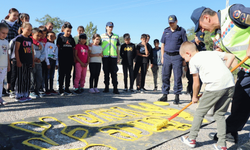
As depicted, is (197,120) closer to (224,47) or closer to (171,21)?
(224,47)

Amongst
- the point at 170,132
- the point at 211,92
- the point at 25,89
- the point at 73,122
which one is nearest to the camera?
the point at 211,92

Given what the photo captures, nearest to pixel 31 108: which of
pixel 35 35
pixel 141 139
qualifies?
pixel 35 35

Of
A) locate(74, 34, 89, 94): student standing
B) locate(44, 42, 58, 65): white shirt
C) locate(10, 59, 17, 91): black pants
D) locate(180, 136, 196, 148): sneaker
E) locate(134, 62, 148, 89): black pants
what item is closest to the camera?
locate(180, 136, 196, 148): sneaker

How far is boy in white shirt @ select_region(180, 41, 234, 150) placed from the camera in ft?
8.18

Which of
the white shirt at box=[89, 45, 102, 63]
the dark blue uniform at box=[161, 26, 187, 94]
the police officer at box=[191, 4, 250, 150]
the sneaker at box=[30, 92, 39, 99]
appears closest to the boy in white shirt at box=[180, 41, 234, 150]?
the police officer at box=[191, 4, 250, 150]

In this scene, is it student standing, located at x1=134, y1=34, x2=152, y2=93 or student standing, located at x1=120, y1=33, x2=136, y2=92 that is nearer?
student standing, located at x1=120, y1=33, x2=136, y2=92

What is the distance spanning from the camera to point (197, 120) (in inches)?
103

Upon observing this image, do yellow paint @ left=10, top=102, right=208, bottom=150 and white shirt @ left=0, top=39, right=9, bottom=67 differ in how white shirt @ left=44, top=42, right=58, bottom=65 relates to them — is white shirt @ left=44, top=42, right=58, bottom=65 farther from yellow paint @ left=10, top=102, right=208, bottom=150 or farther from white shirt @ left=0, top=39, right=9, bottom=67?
yellow paint @ left=10, top=102, right=208, bottom=150

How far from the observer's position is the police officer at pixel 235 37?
2328 millimetres

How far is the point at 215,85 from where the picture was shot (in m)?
2.49

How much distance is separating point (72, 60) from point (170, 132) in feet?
12.9

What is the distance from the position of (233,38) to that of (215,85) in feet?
1.97

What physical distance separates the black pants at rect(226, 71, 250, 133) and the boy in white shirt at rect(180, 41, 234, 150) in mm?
321

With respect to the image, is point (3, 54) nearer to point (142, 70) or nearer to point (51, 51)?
point (51, 51)
